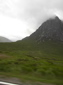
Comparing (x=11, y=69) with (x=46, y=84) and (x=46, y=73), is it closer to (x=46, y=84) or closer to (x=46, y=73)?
(x=46, y=73)

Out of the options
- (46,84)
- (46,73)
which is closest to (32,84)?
A: (46,84)

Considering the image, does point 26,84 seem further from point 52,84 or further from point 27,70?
point 27,70

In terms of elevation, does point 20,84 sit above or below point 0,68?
below

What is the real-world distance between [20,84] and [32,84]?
112cm

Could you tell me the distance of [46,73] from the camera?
874 inches

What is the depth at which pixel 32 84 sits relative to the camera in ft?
42.4

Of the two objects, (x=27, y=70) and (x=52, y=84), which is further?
(x=27, y=70)

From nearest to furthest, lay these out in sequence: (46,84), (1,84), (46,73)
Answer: (1,84), (46,84), (46,73)

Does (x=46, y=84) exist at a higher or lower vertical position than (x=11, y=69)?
lower

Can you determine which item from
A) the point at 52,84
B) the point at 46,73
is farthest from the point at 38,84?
the point at 46,73

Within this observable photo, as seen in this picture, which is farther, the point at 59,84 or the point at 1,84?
the point at 59,84

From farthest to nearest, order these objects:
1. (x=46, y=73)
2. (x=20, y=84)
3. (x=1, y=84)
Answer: (x=46, y=73) < (x=20, y=84) < (x=1, y=84)

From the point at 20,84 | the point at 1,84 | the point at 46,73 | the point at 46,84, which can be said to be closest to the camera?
the point at 1,84

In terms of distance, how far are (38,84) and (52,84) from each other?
158 cm
